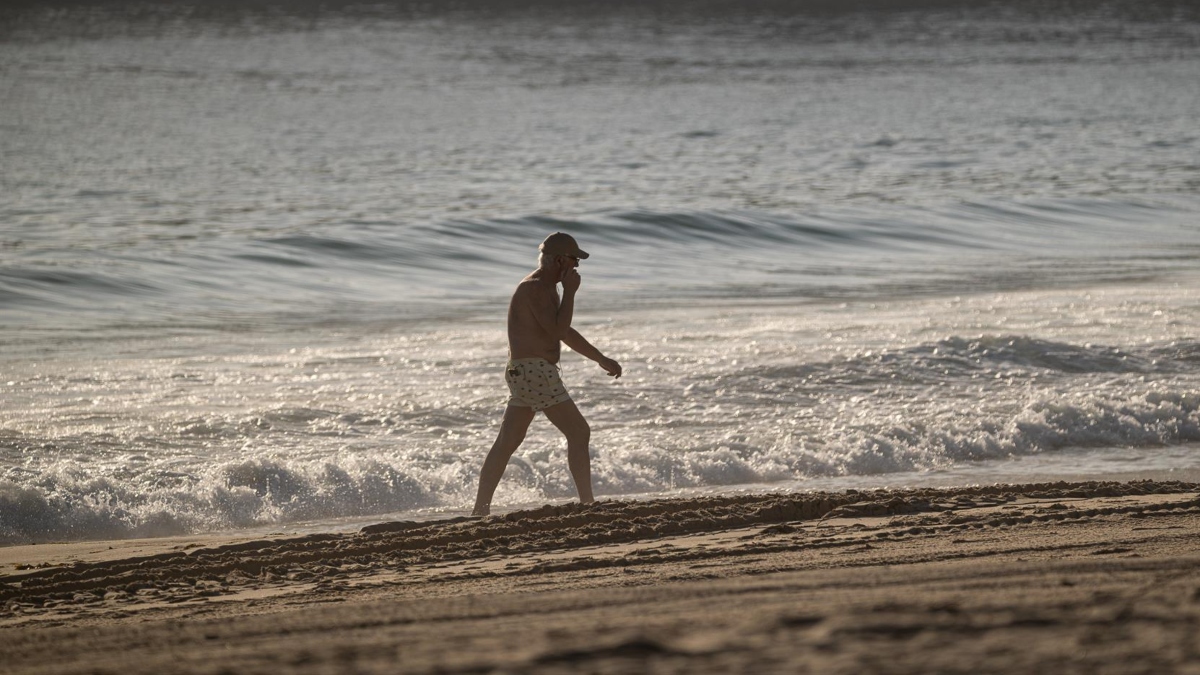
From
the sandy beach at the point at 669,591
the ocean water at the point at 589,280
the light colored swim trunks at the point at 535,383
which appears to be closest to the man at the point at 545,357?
the light colored swim trunks at the point at 535,383

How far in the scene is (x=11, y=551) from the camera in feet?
20.9

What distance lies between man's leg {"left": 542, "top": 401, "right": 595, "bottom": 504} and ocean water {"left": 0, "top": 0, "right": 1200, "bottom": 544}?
95 cm

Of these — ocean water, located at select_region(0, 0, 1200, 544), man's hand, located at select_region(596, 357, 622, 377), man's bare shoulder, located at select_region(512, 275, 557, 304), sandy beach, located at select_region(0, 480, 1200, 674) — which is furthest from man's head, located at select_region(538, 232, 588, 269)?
ocean water, located at select_region(0, 0, 1200, 544)

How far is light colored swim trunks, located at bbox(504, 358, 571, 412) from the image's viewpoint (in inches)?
255

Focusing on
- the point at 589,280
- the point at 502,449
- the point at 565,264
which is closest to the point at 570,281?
the point at 565,264

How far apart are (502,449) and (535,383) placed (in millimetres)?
431

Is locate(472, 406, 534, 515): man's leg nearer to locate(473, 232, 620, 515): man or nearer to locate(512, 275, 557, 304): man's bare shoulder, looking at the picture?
locate(473, 232, 620, 515): man

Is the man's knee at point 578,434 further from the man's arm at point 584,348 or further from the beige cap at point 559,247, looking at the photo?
the beige cap at point 559,247

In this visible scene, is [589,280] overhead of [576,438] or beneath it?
beneath

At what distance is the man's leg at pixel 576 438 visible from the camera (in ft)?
21.6

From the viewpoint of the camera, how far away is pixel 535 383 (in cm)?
649

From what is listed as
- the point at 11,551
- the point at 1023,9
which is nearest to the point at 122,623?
the point at 11,551

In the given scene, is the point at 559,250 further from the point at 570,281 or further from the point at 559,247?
the point at 570,281

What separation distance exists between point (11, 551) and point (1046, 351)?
785 centimetres
